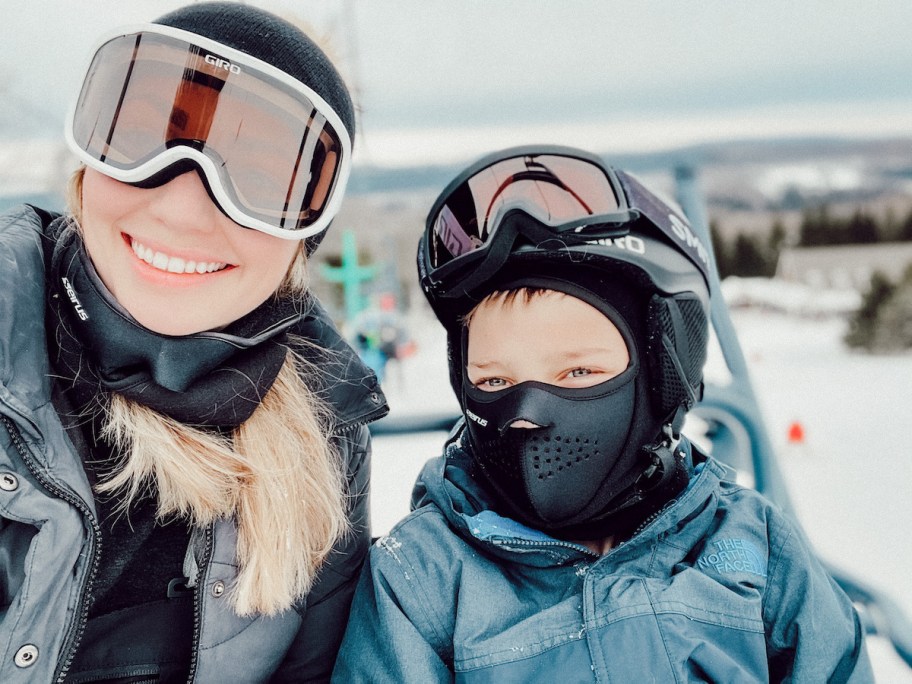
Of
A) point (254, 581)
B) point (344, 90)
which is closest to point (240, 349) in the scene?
point (254, 581)

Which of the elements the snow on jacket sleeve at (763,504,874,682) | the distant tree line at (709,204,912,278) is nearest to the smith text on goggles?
the snow on jacket sleeve at (763,504,874,682)

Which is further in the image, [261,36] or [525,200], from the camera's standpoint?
[525,200]

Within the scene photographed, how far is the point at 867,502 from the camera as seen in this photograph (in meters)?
4.56

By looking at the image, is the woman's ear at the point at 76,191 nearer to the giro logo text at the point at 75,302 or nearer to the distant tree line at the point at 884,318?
the giro logo text at the point at 75,302

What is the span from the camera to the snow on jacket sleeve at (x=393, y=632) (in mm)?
1184

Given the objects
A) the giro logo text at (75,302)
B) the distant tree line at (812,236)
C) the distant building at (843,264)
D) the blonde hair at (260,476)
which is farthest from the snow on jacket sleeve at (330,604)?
the distant tree line at (812,236)

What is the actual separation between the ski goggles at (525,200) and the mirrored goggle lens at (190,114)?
0.38 metres

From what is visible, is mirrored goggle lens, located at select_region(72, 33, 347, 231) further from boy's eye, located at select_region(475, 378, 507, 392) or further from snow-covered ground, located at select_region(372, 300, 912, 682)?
snow-covered ground, located at select_region(372, 300, 912, 682)

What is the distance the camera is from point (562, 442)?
1289 mm

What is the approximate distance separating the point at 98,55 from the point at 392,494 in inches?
89.0

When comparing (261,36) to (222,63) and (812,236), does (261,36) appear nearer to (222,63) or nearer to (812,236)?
(222,63)

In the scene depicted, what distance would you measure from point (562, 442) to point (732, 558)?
1.27 ft

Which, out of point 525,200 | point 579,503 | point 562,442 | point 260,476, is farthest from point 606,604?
point 525,200

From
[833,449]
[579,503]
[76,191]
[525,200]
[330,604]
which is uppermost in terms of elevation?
[525,200]
